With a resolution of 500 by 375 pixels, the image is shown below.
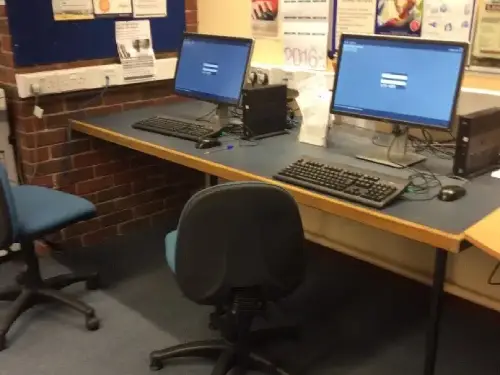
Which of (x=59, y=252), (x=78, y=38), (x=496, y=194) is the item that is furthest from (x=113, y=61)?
(x=496, y=194)

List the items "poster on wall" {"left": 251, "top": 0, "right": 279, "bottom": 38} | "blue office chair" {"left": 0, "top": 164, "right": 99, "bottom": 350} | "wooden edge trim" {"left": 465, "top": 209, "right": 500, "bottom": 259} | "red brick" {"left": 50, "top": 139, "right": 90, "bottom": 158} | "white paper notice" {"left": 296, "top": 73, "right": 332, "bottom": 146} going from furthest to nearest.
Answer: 1. "poster on wall" {"left": 251, "top": 0, "right": 279, "bottom": 38}
2. "red brick" {"left": 50, "top": 139, "right": 90, "bottom": 158}
3. "white paper notice" {"left": 296, "top": 73, "right": 332, "bottom": 146}
4. "blue office chair" {"left": 0, "top": 164, "right": 99, "bottom": 350}
5. "wooden edge trim" {"left": 465, "top": 209, "right": 500, "bottom": 259}

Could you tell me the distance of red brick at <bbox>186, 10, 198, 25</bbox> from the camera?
343 cm

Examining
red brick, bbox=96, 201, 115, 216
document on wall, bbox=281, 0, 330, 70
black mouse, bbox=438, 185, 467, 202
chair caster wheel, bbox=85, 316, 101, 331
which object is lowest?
chair caster wheel, bbox=85, 316, 101, 331

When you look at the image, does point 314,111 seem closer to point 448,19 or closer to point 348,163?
point 348,163

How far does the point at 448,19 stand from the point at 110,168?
1937 mm

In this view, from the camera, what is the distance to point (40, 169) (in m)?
2.98

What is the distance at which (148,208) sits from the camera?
3547mm

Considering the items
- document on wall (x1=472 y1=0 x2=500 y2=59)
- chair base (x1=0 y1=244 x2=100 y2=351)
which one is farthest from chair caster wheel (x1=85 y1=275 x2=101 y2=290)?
document on wall (x1=472 y1=0 x2=500 y2=59)

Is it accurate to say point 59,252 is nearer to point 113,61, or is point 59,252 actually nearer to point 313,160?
point 113,61

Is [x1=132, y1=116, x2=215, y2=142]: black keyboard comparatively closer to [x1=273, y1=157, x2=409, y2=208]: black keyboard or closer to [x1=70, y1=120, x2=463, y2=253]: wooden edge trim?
[x1=70, y1=120, x2=463, y2=253]: wooden edge trim

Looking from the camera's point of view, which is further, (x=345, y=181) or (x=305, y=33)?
(x=305, y=33)

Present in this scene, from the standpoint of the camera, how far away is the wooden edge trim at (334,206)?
1.66 metres

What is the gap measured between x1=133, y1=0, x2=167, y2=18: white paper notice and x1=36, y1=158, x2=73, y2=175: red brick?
34.7 inches

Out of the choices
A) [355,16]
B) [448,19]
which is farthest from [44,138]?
[448,19]
